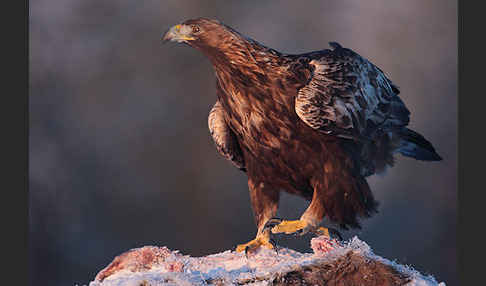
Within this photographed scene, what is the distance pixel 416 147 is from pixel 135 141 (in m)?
1.96

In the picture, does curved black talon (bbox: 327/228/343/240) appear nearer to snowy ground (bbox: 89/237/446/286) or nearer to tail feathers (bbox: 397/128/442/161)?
snowy ground (bbox: 89/237/446/286)

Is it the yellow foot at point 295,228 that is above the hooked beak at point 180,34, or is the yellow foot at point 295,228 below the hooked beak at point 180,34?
below

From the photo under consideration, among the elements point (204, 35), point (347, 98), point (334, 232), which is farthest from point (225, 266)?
point (204, 35)

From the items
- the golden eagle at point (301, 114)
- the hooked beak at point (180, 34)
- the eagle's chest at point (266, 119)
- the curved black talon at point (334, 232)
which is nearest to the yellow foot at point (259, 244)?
the golden eagle at point (301, 114)

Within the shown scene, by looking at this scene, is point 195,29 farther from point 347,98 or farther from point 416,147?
point 416,147

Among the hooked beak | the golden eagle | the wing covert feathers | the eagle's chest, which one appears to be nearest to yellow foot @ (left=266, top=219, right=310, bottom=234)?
the golden eagle

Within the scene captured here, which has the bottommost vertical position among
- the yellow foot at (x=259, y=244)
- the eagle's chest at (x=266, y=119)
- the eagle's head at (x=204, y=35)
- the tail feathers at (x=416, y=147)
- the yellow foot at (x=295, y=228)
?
the yellow foot at (x=259, y=244)

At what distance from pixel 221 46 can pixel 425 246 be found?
6.47 feet

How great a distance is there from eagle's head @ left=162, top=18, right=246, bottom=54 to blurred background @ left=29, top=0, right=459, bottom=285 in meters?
0.61

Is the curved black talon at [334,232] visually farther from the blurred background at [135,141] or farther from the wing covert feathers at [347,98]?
the wing covert feathers at [347,98]

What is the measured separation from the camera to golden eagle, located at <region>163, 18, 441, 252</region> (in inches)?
153

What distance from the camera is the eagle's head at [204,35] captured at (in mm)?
3873

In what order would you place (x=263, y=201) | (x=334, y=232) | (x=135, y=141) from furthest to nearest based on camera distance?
(x=135, y=141), (x=263, y=201), (x=334, y=232)

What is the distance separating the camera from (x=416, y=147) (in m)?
4.33
